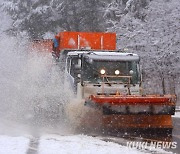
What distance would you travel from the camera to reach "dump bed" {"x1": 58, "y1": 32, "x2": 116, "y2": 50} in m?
14.2

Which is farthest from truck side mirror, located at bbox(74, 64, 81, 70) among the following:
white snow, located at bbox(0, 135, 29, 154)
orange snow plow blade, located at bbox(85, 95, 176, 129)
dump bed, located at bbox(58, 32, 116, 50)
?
white snow, located at bbox(0, 135, 29, 154)

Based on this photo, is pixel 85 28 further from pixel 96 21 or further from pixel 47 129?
pixel 47 129

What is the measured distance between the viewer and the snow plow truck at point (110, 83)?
1067 cm

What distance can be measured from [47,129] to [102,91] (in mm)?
1794

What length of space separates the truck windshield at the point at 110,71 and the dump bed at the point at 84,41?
1922mm

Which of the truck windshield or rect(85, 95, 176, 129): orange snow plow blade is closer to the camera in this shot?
rect(85, 95, 176, 129): orange snow plow blade

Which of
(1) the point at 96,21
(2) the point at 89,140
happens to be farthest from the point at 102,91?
(1) the point at 96,21

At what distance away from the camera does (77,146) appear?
27.0 ft

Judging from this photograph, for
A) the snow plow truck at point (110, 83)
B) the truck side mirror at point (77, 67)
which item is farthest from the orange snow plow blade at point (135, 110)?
the truck side mirror at point (77, 67)

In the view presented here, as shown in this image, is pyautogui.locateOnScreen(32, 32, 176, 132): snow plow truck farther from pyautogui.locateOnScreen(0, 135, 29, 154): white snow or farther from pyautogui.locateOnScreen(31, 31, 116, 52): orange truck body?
pyautogui.locateOnScreen(0, 135, 29, 154): white snow

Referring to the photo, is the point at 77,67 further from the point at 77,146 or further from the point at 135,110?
the point at 77,146

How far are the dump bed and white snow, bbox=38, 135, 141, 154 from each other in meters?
5.44

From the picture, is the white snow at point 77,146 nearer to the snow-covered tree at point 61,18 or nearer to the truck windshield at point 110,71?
the truck windshield at point 110,71

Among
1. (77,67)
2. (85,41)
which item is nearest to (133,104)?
(77,67)
